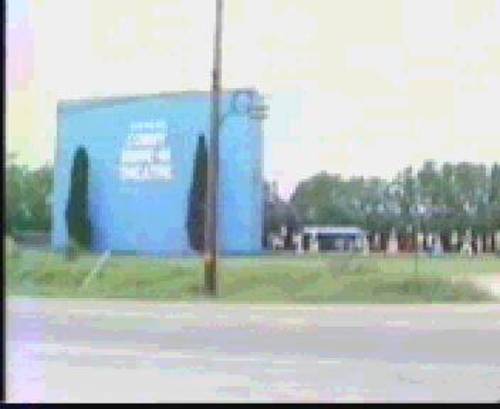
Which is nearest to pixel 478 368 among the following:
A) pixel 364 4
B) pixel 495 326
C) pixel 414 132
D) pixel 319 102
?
pixel 495 326

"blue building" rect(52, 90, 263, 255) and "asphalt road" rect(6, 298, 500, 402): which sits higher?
"blue building" rect(52, 90, 263, 255)

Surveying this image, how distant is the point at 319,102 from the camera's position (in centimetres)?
286

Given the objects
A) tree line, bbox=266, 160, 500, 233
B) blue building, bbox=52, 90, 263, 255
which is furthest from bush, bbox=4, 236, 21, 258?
tree line, bbox=266, 160, 500, 233

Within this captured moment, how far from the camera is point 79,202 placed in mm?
2801

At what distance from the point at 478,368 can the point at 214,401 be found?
706 mm

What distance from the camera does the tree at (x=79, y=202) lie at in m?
2.81

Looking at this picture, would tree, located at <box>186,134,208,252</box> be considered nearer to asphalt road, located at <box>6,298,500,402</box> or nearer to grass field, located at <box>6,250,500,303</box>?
grass field, located at <box>6,250,500,303</box>

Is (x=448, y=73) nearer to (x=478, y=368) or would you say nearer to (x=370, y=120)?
(x=370, y=120)

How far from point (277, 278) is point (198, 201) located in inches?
11.8

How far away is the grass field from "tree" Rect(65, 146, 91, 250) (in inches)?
3.1

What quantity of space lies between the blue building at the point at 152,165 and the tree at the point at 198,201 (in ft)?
0.05

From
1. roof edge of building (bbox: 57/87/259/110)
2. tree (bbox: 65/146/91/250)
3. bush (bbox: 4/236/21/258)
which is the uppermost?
roof edge of building (bbox: 57/87/259/110)

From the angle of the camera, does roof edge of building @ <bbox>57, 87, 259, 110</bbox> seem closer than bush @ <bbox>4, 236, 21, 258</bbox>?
No

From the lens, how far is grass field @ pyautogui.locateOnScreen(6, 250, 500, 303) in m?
2.81
